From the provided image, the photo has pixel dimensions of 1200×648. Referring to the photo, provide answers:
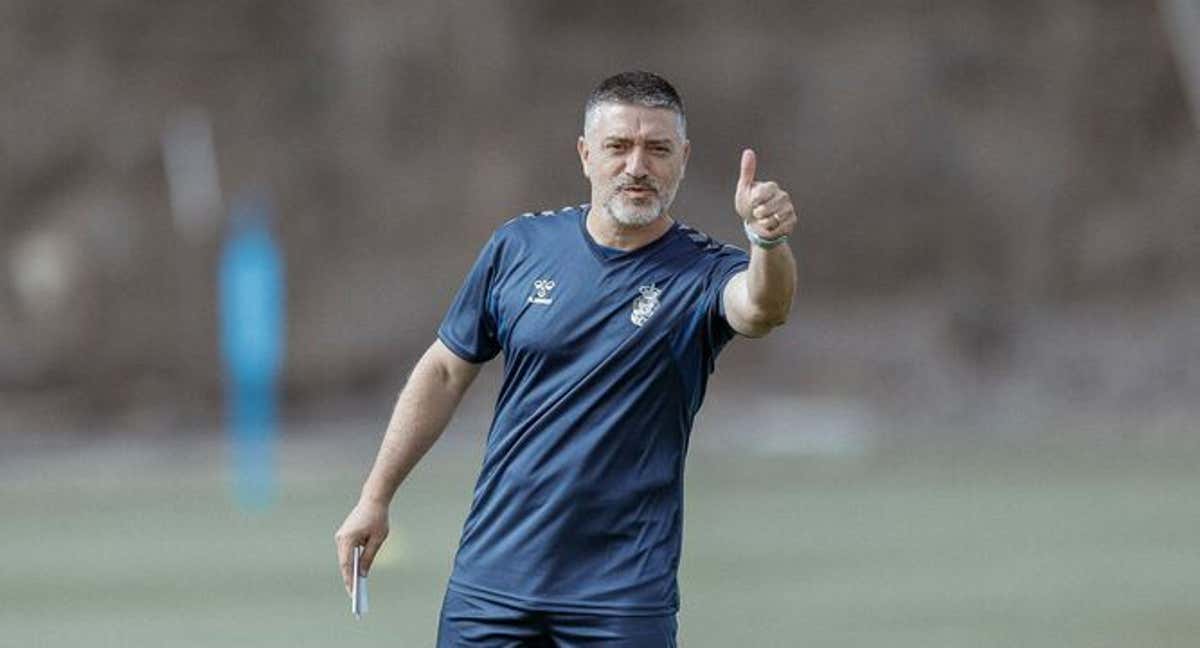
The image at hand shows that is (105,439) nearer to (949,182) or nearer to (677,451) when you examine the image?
(949,182)

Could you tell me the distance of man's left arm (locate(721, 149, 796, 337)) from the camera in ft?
15.6

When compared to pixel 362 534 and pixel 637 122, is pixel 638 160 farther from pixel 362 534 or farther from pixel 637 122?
pixel 362 534

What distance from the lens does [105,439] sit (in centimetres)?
3088

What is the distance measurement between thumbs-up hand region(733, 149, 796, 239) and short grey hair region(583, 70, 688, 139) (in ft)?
1.23

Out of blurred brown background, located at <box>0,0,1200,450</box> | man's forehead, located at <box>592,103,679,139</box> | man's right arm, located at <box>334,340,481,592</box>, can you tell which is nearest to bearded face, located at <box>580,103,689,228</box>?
man's forehead, located at <box>592,103,679,139</box>

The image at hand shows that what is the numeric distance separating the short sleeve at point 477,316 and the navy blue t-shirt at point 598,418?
0.10m

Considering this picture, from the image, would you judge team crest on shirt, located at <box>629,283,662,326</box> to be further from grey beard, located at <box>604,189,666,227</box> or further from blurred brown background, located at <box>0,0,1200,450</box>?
blurred brown background, located at <box>0,0,1200,450</box>

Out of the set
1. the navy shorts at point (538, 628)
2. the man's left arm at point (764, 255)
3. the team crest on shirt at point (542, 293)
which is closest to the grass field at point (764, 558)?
the navy shorts at point (538, 628)

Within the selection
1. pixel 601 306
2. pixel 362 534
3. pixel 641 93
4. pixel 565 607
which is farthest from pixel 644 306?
pixel 362 534

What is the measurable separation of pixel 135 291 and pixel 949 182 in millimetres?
10244

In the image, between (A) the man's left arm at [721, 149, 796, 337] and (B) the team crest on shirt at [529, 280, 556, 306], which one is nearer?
(A) the man's left arm at [721, 149, 796, 337]

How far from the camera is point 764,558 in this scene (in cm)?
1432

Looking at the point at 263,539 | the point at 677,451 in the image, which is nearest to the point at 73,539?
the point at 263,539

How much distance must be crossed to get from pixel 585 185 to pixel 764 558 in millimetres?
17549
